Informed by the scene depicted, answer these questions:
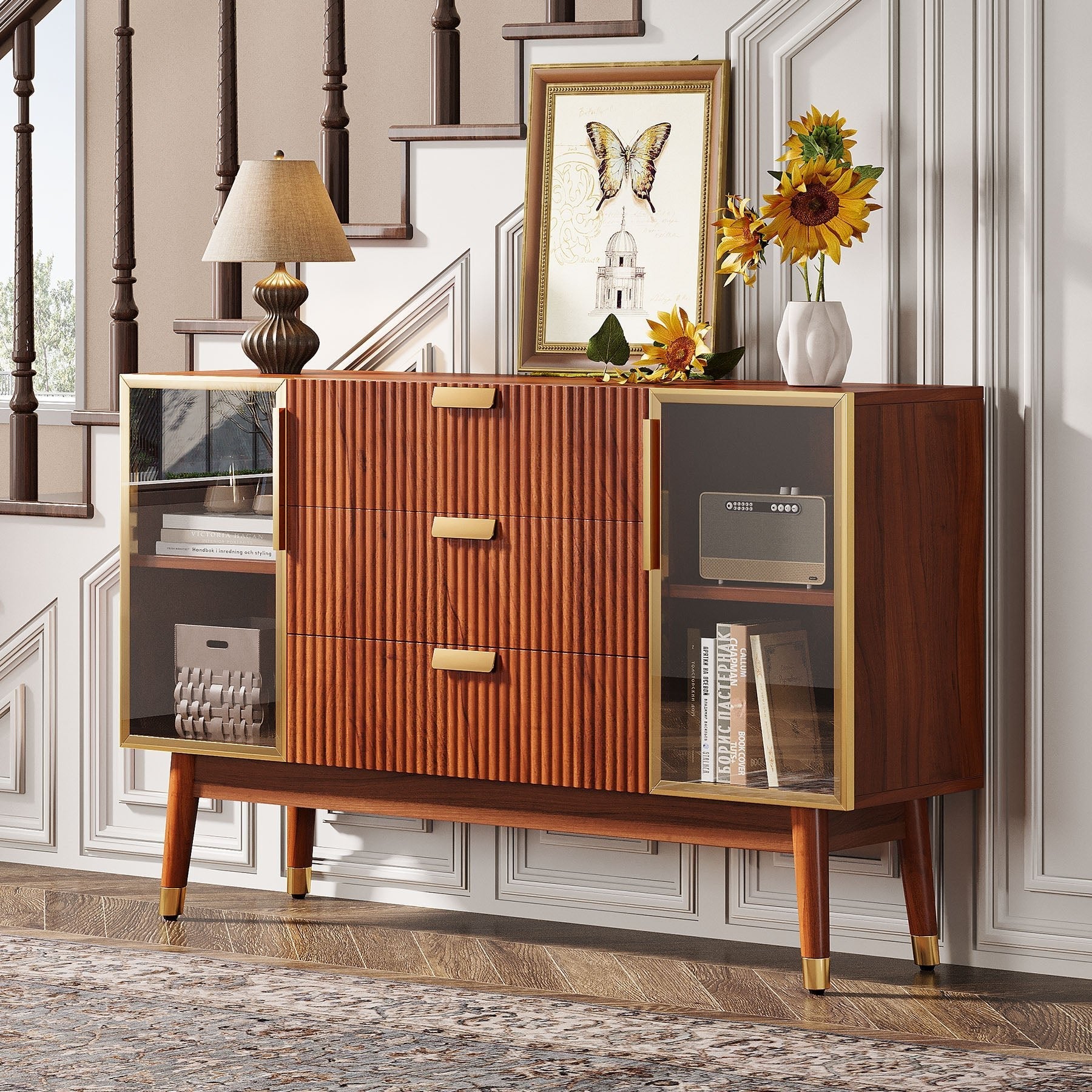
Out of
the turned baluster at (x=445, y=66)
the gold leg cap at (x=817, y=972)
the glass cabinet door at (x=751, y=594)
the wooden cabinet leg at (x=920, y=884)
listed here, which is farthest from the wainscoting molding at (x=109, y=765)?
the wooden cabinet leg at (x=920, y=884)

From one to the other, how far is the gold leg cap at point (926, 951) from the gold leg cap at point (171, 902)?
4.48ft

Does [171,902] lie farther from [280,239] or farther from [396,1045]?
[280,239]

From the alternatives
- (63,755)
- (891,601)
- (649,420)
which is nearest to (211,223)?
(63,755)

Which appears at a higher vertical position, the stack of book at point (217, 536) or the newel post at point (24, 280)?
the newel post at point (24, 280)

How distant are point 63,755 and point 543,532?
4.59ft

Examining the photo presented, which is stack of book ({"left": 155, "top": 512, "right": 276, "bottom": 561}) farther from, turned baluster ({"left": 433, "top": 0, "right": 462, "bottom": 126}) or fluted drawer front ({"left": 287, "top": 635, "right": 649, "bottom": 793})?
turned baluster ({"left": 433, "top": 0, "right": 462, "bottom": 126})

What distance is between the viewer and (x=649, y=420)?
9.21 ft

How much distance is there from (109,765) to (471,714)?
1.08m

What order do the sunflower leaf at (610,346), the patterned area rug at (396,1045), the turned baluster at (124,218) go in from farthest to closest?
the turned baluster at (124,218)
the sunflower leaf at (610,346)
the patterned area rug at (396,1045)

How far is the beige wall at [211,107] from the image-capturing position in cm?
436

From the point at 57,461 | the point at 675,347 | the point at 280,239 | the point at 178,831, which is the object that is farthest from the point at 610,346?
the point at 57,461

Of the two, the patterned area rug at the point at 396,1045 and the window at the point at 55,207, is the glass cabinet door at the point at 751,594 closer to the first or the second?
the patterned area rug at the point at 396,1045

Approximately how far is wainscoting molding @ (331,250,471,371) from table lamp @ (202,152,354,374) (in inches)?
7.6

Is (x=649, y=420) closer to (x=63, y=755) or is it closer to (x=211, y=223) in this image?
(x=63, y=755)
